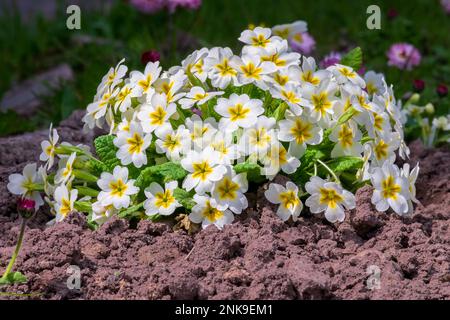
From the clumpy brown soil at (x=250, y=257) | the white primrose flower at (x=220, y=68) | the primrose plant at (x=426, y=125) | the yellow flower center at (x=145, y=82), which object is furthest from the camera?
the primrose plant at (x=426, y=125)

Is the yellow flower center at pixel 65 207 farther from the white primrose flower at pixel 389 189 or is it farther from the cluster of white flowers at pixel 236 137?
the white primrose flower at pixel 389 189

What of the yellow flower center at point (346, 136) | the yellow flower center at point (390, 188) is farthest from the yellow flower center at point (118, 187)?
the yellow flower center at point (390, 188)

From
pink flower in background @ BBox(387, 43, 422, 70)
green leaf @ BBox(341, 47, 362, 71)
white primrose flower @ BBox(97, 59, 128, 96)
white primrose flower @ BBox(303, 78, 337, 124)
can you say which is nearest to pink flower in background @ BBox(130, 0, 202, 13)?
pink flower in background @ BBox(387, 43, 422, 70)

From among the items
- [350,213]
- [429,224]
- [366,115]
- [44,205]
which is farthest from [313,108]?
[44,205]

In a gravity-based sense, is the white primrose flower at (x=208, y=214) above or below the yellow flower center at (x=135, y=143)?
below

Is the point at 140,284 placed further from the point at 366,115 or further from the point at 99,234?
the point at 366,115

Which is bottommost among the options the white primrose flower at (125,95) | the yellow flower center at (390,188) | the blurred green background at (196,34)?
the blurred green background at (196,34)

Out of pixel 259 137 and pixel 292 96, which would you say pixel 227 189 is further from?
pixel 292 96
